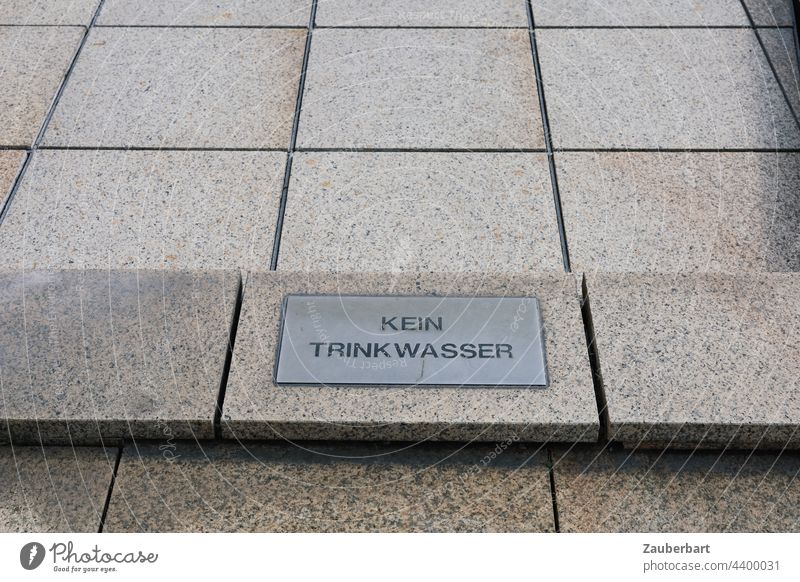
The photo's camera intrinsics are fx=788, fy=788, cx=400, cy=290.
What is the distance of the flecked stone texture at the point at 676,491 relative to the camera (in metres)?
2.77

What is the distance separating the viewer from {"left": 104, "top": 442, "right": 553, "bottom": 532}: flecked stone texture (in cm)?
275

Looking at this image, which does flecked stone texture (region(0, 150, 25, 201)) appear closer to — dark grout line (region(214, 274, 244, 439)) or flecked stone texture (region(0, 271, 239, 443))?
flecked stone texture (region(0, 271, 239, 443))

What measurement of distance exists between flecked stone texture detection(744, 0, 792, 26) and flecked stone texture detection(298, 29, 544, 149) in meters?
1.65

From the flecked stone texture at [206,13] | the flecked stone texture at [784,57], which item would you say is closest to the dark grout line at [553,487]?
the flecked stone texture at [784,57]

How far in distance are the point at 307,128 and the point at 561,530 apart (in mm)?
2703

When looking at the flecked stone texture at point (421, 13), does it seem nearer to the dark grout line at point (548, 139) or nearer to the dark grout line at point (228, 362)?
the dark grout line at point (548, 139)

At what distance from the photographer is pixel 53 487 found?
2.85m

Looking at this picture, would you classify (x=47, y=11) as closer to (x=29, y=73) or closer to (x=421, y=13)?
(x=29, y=73)

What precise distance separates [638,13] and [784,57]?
100 cm

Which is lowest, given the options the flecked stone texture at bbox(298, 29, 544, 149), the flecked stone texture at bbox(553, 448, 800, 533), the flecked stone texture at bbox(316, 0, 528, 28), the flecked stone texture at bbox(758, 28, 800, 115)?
the flecked stone texture at bbox(553, 448, 800, 533)

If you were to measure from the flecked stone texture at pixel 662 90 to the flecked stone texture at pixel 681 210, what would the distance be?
171mm

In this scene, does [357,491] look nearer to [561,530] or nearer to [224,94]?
[561,530]

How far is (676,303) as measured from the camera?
3.22m
